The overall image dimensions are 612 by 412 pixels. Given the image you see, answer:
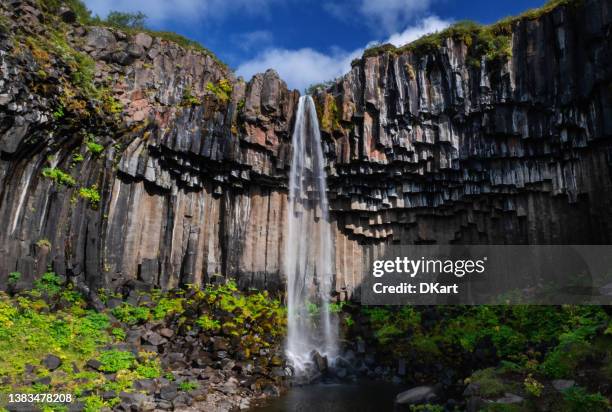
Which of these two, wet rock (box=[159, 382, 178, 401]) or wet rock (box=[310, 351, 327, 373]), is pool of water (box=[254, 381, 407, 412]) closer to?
wet rock (box=[310, 351, 327, 373])

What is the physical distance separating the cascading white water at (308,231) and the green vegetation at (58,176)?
11189mm

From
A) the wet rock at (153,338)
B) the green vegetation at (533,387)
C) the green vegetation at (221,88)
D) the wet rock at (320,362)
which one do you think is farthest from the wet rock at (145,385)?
the green vegetation at (221,88)

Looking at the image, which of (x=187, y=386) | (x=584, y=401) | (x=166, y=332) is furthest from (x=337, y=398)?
(x=584, y=401)

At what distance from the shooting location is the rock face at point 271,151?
1902cm

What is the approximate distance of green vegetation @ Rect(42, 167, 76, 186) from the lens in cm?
1842

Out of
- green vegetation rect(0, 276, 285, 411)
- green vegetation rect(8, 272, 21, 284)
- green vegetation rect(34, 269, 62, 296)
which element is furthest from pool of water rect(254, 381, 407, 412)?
green vegetation rect(8, 272, 21, 284)

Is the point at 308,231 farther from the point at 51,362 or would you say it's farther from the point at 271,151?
the point at 51,362

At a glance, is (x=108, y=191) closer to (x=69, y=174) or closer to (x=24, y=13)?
(x=69, y=174)

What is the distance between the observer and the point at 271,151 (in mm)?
24141

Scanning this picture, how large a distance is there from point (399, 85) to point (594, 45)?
947 cm

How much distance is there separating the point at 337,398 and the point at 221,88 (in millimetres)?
18130

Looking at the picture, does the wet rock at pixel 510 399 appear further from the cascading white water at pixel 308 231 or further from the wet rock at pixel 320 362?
the cascading white water at pixel 308 231

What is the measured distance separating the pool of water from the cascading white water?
633 cm

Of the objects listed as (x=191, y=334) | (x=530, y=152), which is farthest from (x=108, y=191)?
(x=530, y=152)
